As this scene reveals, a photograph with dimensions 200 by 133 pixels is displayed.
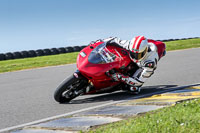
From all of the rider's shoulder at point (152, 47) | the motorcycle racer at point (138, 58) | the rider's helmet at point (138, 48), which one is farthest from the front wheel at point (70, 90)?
the rider's shoulder at point (152, 47)

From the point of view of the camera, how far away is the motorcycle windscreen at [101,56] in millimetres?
6867

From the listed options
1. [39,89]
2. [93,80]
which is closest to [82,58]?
[93,80]

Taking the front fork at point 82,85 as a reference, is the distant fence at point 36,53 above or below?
below

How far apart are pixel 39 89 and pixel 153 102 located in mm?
4207

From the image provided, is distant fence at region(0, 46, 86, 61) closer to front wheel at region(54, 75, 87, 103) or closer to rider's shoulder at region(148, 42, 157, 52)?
front wheel at region(54, 75, 87, 103)

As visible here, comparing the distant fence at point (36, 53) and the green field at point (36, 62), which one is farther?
the distant fence at point (36, 53)

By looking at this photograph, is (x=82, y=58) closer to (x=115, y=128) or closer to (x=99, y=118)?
(x=99, y=118)

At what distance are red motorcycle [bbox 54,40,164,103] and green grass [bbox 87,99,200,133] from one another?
6.31 feet

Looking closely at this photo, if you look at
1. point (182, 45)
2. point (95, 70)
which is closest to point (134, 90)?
point (95, 70)

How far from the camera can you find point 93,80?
6.95m

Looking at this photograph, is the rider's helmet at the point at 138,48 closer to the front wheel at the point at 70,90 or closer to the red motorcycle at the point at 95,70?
the red motorcycle at the point at 95,70

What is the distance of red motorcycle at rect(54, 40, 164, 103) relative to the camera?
681 cm

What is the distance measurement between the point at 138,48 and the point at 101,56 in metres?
0.77

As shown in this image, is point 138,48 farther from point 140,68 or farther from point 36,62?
point 36,62
